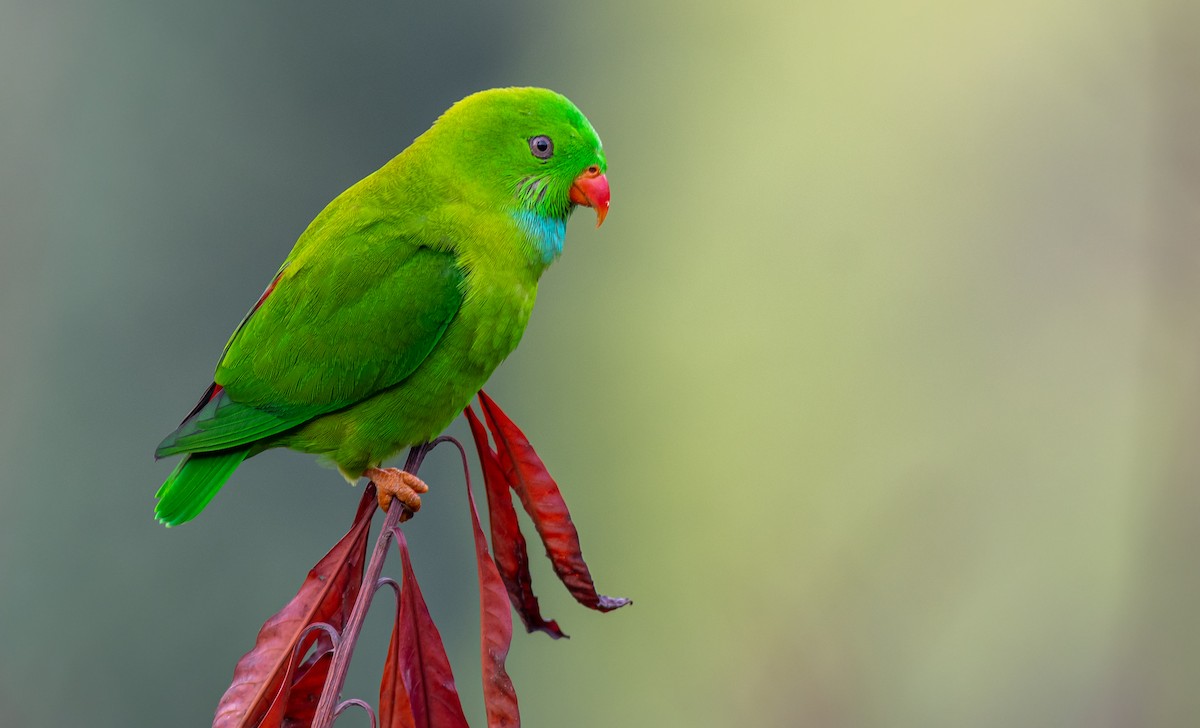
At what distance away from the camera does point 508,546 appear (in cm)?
224

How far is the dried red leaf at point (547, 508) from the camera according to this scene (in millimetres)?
2105

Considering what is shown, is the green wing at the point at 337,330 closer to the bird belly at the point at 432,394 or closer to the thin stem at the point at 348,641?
the bird belly at the point at 432,394

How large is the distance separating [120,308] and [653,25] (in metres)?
6.01

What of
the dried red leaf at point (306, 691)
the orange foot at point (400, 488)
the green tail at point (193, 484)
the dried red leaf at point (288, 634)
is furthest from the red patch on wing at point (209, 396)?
the dried red leaf at point (306, 691)

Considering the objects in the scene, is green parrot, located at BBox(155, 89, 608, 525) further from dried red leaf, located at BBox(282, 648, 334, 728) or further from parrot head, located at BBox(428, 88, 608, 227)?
dried red leaf, located at BBox(282, 648, 334, 728)

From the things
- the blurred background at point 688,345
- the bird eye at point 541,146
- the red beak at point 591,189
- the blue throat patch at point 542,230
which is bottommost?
the blurred background at point 688,345

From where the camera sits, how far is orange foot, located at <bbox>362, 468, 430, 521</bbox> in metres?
2.40

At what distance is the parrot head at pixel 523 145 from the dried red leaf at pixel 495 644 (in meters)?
0.80

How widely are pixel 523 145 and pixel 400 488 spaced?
30.9 inches

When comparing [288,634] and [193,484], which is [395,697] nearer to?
[288,634]

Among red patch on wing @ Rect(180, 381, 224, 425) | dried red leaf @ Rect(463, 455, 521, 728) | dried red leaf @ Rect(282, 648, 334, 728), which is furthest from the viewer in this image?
red patch on wing @ Rect(180, 381, 224, 425)

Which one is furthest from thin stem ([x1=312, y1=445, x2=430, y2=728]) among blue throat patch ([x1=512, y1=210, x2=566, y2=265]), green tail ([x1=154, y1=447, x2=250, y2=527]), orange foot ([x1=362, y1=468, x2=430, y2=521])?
blue throat patch ([x1=512, y1=210, x2=566, y2=265])

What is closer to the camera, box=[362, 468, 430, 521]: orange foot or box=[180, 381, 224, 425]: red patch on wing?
box=[362, 468, 430, 521]: orange foot

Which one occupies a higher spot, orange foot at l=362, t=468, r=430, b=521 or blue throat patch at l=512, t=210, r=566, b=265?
blue throat patch at l=512, t=210, r=566, b=265
